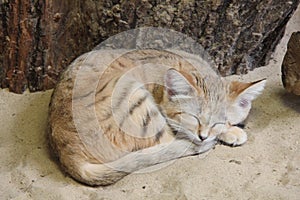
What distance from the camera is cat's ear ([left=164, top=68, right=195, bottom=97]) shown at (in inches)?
77.4

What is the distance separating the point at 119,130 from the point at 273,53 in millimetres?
1094

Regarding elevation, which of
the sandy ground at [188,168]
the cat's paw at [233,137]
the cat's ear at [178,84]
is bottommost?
the sandy ground at [188,168]

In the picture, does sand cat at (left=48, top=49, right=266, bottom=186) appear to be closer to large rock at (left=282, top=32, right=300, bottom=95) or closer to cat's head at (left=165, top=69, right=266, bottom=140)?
cat's head at (left=165, top=69, right=266, bottom=140)

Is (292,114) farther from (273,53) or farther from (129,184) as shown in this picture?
(129,184)

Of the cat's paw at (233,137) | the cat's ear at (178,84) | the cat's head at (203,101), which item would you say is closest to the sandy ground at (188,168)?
the cat's paw at (233,137)

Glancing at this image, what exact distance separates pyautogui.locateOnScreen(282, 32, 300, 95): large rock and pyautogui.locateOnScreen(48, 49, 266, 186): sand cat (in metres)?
0.25

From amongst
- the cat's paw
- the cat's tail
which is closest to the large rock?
the cat's paw

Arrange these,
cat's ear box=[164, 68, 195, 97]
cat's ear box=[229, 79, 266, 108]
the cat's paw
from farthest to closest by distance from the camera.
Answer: the cat's paw, cat's ear box=[229, 79, 266, 108], cat's ear box=[164, 68, 195, 97]

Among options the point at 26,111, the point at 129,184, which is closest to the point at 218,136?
the point at 129,184

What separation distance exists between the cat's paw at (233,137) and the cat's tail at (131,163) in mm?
103

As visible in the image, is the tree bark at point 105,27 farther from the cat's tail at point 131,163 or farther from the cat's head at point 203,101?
the cat's tail at point 131,163

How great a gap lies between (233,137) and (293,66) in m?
0.39

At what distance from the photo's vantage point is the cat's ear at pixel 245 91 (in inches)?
82.9

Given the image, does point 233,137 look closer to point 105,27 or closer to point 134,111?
point 134,111
